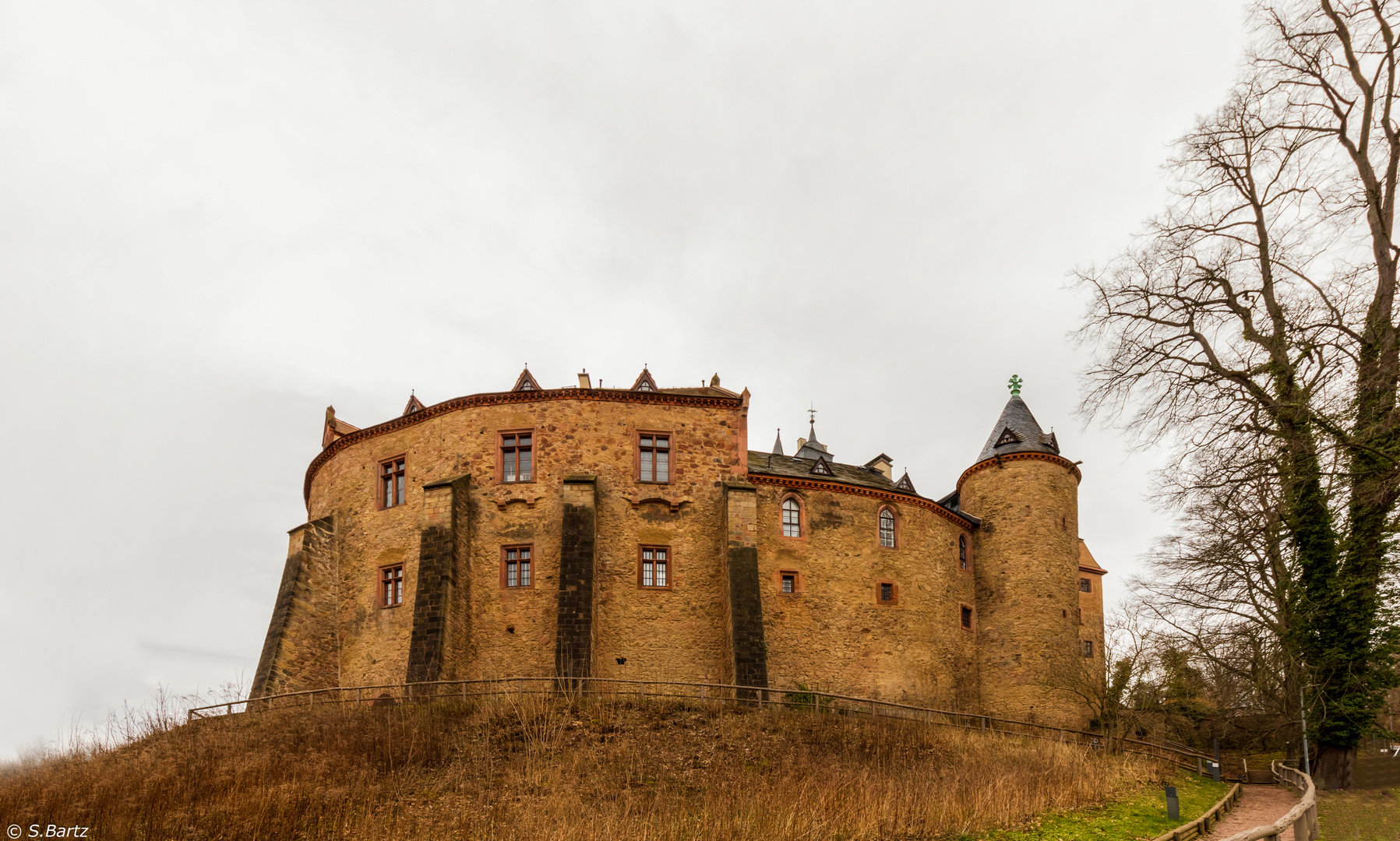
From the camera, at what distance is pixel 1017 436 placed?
34375 mm

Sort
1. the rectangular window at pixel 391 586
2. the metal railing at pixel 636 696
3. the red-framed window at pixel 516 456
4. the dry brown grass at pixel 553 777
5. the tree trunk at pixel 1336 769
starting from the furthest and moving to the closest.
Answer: the red-framed window at pixel 516 456
the rectangular window at pixel 391 586
the metal railing at pixel 636 696
the tree trunk at pixel 1336 769
the dry brown grass at pixel 553 777

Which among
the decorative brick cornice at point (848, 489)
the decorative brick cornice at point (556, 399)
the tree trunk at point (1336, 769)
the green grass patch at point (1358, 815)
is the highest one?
the decorative brick cornice at point (556, 399)

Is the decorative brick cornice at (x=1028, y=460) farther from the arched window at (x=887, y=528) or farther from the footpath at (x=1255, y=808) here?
the footpath at (x=1255, y=808)

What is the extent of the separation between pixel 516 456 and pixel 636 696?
8598 mm

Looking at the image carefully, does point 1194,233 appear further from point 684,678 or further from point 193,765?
point 193,765

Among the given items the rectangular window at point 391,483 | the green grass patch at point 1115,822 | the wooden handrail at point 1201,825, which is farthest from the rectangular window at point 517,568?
the wooden handrail at point 1201,825

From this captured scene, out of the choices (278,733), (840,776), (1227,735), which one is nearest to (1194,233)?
(840,776)

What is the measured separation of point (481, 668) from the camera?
1042 inches

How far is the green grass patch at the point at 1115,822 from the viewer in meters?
14.8

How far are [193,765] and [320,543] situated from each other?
44.2 ft

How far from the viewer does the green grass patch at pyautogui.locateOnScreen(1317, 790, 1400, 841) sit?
13828 mm

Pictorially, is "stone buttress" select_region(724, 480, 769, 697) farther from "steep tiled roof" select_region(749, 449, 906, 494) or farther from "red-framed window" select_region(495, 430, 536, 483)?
"red-framed window" select_region(495, 430, 536, 483)

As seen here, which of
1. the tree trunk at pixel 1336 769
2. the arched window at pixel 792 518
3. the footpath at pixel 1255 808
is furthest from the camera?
the arched window at pixel 792 518

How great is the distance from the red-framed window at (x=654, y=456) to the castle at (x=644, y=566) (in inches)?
2.3
